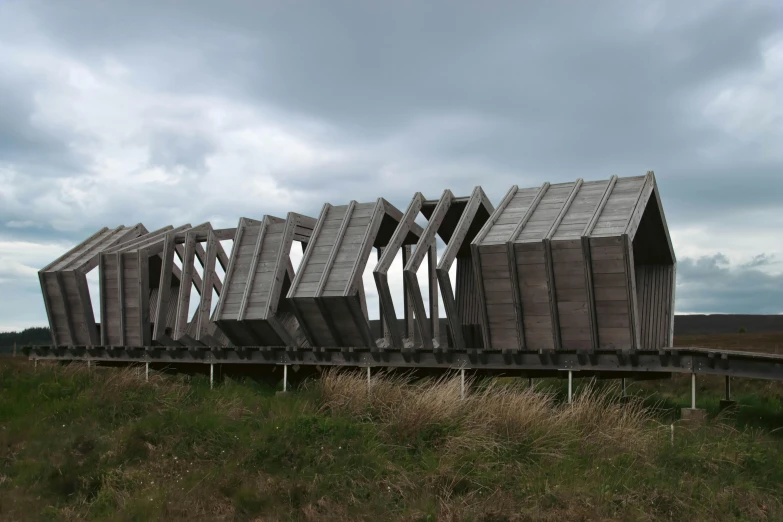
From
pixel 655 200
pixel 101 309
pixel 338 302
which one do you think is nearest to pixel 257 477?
pixel 338 302

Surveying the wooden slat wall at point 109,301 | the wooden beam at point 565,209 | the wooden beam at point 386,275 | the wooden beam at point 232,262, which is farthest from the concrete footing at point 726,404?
the wooden slat wall at point 109,301

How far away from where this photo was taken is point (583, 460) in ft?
36.4

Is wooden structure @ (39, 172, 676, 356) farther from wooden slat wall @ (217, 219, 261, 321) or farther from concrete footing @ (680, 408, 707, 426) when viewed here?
concrete footing @ (680, 408, 707, 426)

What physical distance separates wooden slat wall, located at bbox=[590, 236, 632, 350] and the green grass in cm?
186

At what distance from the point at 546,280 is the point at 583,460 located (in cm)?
474

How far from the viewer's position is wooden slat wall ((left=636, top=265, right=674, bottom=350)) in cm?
1892

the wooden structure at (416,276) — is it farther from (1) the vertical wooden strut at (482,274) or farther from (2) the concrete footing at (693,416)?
(2) the concrete footing at (693,416)

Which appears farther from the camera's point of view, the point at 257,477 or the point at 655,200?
the point at 655,200

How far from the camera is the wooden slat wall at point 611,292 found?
14.4m

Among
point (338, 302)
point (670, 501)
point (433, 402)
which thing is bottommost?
point (670, 501)

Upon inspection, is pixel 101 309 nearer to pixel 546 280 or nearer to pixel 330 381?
pixel 330 381

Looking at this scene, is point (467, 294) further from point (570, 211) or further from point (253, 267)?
point (570, 211)

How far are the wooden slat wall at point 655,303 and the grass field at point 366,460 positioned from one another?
198 inches

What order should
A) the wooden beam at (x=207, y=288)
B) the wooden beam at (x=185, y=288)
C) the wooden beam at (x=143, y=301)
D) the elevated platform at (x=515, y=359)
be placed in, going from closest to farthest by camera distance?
the elevated platform at (x=515, y=359)
the wooden beam at (x=207, y=288)
the wooden beam at (x=185, y=288)
the wooden beam at (x=143, y=301)
